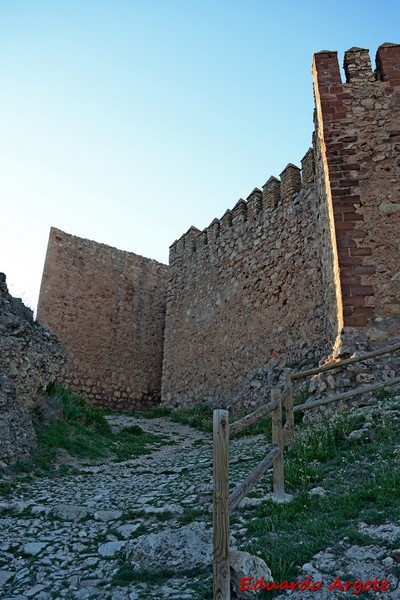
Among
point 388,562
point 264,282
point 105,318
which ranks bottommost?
point 388,562

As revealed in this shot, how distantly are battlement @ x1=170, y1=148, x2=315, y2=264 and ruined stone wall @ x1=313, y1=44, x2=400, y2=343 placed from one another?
196 cm

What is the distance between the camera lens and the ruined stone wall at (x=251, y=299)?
380 inches

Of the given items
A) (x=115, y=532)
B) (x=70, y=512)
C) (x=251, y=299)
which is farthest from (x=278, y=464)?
(x=251, y=299)

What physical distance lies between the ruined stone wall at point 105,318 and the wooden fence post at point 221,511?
37.5 ft

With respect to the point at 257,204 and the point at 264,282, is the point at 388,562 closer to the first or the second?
the point at 264,282

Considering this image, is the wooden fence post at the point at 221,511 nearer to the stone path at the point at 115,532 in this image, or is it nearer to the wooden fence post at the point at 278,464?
the stone path at the point at 115,532

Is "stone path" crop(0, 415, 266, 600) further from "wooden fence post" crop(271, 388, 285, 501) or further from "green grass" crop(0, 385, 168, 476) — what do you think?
"wooden fence post" crop(271, 388, 285, 501)

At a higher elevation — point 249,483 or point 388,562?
point 249,483

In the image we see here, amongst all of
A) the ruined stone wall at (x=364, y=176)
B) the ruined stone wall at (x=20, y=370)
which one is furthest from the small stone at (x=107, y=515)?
the ruined stone wall at (x=364, y=176)

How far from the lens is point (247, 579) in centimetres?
251

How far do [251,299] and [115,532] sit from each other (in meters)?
8.12

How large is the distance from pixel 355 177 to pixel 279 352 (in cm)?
393

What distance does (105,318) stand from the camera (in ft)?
49.9

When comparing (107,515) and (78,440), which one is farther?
(78,440)
